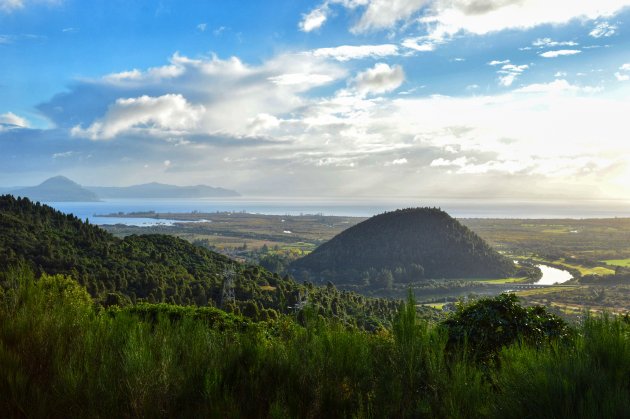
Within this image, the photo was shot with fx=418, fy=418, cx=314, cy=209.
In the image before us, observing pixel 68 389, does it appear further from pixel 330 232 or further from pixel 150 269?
pixel 330 232

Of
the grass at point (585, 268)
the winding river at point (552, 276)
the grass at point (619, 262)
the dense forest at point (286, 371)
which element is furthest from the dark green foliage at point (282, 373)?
the grass at point (619, 262)

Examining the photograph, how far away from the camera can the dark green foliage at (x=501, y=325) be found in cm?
801

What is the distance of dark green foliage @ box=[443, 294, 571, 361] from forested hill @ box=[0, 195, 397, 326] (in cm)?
2120

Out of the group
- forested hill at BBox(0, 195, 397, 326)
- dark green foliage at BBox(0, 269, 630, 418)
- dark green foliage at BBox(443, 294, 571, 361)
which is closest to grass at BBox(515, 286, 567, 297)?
forested hill at BBox(0, 195, 397, 326)

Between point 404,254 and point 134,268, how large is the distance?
73.9 m

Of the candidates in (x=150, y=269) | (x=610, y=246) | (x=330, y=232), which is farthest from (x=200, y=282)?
(x=330, y=232)

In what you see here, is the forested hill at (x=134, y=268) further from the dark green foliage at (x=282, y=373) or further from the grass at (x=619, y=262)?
the grass at (x=619, y=262)

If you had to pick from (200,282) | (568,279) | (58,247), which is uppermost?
(58,247)

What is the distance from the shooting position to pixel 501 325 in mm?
8344

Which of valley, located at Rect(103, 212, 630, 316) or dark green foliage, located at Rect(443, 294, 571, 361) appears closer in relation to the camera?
dark green foliage, located at Rect(443, 294, 571, 361)

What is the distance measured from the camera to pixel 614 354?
4.15 metres

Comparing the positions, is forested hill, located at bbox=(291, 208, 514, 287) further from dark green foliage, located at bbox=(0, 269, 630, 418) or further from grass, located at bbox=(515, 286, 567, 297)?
dark green foliage, located at bbox=(0, 269, 630, 418)

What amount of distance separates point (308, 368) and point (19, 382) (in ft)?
9.33

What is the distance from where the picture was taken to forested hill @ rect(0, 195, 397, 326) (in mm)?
35688
